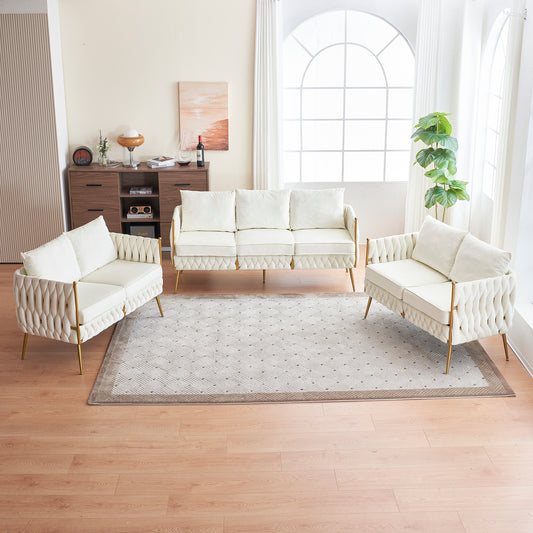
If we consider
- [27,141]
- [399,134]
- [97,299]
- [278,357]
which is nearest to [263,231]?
[278,357]

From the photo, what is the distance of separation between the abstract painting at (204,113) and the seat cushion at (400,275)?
3007mm

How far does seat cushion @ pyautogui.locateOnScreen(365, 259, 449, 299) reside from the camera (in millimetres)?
5926

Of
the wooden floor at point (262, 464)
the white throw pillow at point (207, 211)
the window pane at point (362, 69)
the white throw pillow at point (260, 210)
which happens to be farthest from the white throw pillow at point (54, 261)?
the window pane at point (362, 69)

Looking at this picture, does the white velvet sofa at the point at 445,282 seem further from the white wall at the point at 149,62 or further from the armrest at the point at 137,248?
the white wall at the point at 149,62

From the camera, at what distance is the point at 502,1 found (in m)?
6.82

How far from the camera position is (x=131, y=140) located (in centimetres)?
804

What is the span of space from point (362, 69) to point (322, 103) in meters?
0.63

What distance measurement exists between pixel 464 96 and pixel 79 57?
452 cm

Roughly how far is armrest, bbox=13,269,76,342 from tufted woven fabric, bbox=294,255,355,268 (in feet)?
8.44

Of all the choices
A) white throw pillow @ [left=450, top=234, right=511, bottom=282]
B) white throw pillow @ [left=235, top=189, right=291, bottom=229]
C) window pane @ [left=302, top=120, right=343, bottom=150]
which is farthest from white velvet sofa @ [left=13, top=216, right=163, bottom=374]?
window pane @ [left=302, top=120, right=343, bottom=150]

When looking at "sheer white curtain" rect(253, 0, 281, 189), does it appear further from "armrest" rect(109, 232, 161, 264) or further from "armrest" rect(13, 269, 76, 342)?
"armrest" rect(13, 269, 76, 342)

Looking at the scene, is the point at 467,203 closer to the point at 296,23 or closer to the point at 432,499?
the point at 296,23

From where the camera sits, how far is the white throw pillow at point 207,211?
24.0ft

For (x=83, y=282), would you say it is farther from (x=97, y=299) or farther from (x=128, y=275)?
(x=97, y=299)
